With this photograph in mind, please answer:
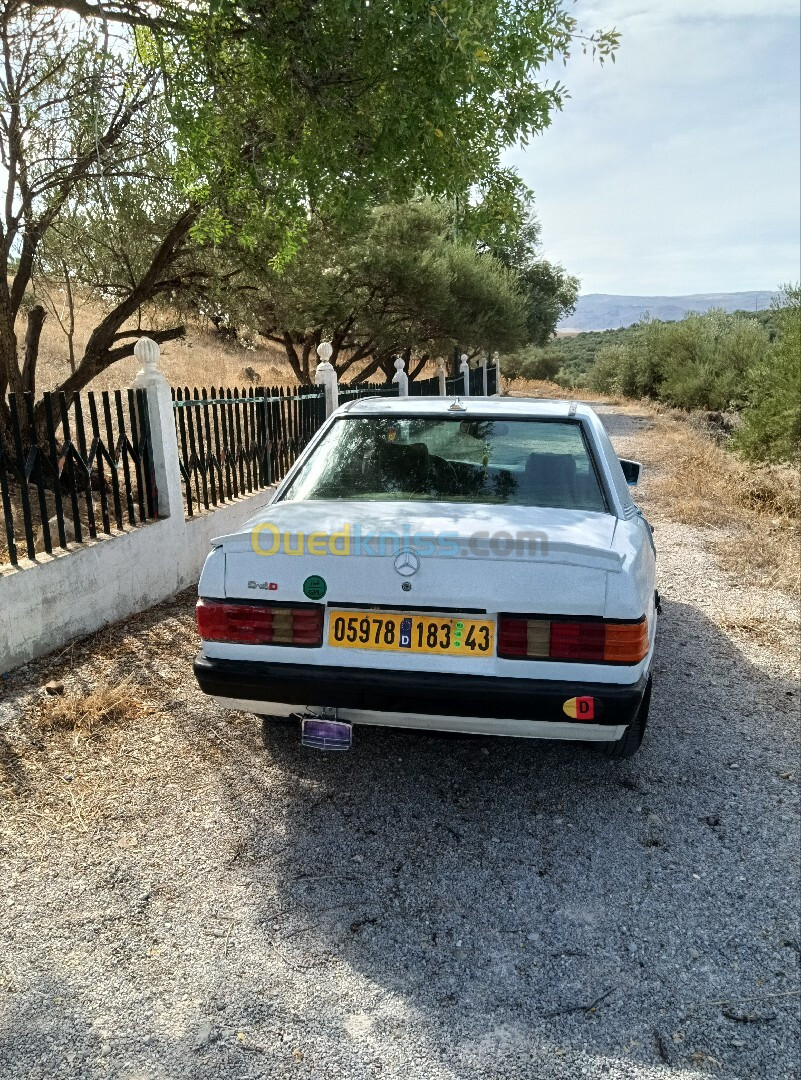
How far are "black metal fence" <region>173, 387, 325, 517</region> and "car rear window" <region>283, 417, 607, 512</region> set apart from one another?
2929 mm

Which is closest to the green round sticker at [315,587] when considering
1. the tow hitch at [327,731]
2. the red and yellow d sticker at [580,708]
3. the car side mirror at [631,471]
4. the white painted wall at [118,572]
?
the tow hitch at [327,731]

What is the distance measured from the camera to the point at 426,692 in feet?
9.08

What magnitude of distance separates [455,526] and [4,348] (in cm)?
750

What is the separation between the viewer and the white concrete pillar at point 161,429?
19.4ft

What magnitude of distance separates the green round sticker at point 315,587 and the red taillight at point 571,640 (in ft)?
2.20

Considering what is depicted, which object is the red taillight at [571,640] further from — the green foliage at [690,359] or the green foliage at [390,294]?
the green foliage at [690,359]

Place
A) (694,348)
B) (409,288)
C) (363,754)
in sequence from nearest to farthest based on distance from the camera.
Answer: (363,754) → (409,288) → (694,348)

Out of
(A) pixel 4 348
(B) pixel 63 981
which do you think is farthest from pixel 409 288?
(B) pixel 63 981

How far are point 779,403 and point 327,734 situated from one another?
14.1 metres

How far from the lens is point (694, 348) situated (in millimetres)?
38781

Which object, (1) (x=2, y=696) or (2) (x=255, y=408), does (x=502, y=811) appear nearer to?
(1) (x=2, y=696)

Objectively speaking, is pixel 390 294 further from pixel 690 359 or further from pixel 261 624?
pixel 690 359

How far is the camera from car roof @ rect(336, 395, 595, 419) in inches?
156

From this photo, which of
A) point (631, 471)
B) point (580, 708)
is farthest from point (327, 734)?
point (631, 471)
